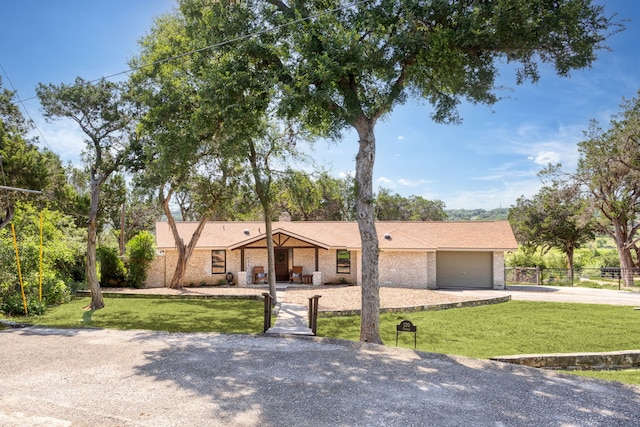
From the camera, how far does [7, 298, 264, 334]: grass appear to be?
12.2 meters

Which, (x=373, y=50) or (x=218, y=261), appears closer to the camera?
(x=373, y=50)

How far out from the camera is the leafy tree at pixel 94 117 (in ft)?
48.1

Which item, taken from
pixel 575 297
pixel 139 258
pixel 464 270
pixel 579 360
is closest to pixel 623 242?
pixel 575 297

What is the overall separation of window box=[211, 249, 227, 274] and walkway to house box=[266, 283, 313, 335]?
7.27 meters

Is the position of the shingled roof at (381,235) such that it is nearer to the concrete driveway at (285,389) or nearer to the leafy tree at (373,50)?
the leafy tree at (373,50)

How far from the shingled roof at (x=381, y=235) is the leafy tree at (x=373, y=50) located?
12.9m

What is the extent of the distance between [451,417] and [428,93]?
357 inches

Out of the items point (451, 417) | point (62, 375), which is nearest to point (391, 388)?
point (451, 417)

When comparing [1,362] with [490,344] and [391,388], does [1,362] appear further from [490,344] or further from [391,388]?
[490,344]

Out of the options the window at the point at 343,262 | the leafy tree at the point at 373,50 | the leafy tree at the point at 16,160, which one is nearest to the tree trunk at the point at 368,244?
the leafy tree at the point at 373,50

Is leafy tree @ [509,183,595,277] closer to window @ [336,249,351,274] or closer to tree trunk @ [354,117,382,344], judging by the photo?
window @ [336,249,351,274]

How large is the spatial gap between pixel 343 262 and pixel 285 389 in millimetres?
18852

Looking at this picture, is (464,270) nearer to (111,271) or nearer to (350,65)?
(350,65)

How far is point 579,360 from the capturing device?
29.0 feet
